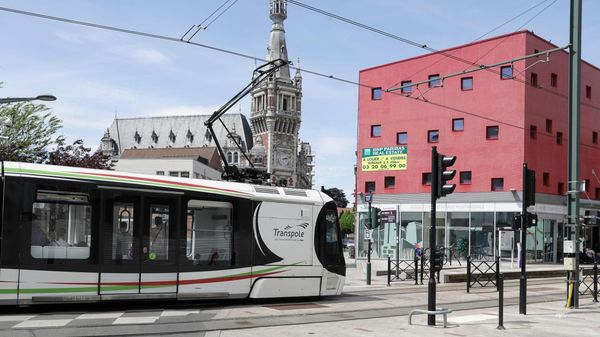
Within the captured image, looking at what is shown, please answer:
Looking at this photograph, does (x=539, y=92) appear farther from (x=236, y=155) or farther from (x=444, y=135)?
(x=236, y=155)

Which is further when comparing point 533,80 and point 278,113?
point 278,113

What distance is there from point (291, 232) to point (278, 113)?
137 metres

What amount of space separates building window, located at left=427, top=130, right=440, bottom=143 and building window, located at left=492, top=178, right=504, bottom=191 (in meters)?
4.84

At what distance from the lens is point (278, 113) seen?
502ft

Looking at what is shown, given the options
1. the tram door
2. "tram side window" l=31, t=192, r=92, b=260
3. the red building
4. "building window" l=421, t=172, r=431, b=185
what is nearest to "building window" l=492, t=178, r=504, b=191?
the red building

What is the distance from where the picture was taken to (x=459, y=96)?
1745 inches

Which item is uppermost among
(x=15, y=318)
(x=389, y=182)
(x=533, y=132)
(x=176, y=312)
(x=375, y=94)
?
(x=375, y=94)

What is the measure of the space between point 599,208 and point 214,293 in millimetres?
41309

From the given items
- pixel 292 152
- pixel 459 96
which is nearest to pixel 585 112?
pixel 459 96

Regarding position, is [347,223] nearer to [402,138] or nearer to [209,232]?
[402,138]

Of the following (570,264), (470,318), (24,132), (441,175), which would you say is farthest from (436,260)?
(24,132)

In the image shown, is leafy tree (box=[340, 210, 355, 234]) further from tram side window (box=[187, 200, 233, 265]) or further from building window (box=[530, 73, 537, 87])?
tram side window (box=[187, 200, 233, 265])

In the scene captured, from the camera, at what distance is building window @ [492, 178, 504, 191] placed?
4241 cm

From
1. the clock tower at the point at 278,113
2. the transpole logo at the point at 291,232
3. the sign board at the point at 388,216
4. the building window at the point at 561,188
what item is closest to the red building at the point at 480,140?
the building window at the point at 561,188
